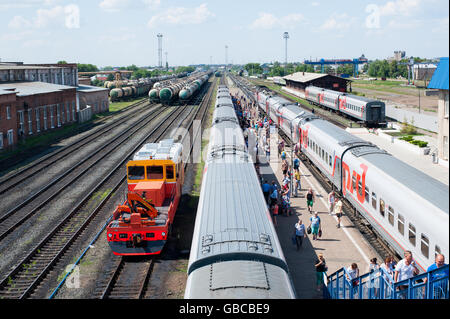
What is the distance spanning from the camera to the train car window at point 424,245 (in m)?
11.8

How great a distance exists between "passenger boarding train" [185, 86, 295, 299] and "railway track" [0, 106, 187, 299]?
20.4 ft

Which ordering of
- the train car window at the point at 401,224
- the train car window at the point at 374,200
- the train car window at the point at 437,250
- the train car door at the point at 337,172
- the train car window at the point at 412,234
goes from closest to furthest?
1. the train car window at the point at 437,250
2. the train car window at the point at 412,234
3. the train car window at the point at 401,224
4. the train car window at the point at 374,200
5. the train car door at the point at 337,172

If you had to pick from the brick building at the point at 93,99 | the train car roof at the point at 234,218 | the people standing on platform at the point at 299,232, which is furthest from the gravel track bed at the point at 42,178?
the brick building at the point at 93,99

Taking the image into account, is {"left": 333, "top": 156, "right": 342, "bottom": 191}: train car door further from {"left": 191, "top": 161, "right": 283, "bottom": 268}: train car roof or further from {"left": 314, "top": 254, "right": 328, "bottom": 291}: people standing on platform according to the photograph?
{"left": 314, "top": 254, "right": 328, "bottom": 291}: people standing on platform

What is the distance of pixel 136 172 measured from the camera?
17500mm

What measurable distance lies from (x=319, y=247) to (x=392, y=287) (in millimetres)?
7696

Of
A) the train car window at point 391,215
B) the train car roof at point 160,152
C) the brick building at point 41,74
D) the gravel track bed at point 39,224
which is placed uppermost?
the brick building at point 41,74

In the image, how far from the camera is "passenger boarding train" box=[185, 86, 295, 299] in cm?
770

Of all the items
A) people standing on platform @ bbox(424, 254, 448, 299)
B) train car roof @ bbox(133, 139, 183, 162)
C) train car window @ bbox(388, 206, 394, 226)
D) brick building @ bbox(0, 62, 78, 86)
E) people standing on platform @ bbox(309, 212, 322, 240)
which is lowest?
people standing on platform @ bbox(309, 212, 322, 240)

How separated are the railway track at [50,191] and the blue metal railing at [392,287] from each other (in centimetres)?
1403

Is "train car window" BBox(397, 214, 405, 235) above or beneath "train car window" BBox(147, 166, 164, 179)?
beneath

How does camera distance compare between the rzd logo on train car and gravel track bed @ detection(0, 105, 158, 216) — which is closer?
the rzd logo on train car

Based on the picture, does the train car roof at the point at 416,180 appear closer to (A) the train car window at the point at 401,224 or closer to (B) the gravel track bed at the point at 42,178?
(A) the train car window at the point at 401,224

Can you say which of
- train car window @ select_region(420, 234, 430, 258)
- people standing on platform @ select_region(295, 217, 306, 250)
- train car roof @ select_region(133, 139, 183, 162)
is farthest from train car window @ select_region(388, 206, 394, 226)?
train car roof @ select_region(133, 139, 183, 162)
